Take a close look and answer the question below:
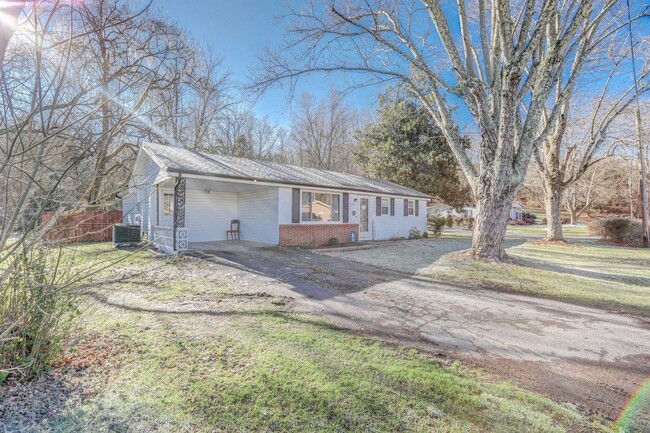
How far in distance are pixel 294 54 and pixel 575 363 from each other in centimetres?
872

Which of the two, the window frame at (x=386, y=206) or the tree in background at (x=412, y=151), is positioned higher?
the tree in background at (x=412, y=151)

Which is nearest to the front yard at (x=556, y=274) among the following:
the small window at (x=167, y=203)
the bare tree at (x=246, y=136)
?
the small window at (x=167, y=203)

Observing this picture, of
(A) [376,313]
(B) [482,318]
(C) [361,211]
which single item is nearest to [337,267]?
(A) [376,313]

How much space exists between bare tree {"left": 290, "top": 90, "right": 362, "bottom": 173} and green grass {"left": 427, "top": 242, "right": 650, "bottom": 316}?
22.2 metres

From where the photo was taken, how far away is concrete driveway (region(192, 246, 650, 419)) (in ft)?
10.3

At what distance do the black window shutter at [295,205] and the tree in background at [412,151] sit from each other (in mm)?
11234

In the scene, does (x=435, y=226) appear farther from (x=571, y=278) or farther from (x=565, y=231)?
(x=565, y=231)

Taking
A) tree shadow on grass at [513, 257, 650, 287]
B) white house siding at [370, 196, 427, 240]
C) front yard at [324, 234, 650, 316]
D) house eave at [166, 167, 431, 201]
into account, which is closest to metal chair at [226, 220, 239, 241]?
house eave at [166, 167, 431, 201]

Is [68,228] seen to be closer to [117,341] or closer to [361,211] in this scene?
[117,341]

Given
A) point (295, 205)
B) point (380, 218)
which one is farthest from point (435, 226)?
point (295, 205)

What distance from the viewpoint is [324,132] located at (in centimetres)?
3075

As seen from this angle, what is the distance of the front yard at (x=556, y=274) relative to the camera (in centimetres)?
626

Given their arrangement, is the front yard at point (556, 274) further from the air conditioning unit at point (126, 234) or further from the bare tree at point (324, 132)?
the bare tree at point (324, 132)

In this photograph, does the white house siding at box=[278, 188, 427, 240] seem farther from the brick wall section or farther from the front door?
the brick wall section
